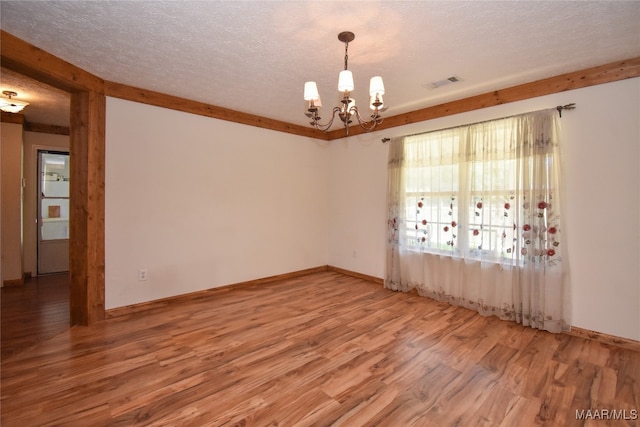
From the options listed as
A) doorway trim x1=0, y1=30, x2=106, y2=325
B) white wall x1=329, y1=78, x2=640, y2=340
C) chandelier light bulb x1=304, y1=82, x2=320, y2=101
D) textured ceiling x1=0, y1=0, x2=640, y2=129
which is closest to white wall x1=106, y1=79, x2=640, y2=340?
white wall x1=329, y1=78, x2=640, y2=340

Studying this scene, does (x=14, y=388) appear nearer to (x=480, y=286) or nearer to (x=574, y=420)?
(x=574, y=420)

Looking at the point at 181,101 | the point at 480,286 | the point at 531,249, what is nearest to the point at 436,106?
the point at 531,249

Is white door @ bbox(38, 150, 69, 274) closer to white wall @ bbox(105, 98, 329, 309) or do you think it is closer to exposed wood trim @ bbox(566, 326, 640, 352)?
white wall @ bbox(105, 98, 329, 309)

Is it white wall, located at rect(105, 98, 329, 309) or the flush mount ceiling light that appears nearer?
white wall, located at rect(105, 98, 329, 309)

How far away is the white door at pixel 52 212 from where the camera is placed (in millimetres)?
5023

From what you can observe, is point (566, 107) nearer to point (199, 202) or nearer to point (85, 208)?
point (199, 202)

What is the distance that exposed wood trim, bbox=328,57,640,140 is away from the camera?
2.55m

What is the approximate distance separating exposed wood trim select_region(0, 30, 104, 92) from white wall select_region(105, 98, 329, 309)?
0.29 meters

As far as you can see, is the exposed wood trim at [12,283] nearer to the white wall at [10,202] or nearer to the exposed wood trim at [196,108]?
the white wall at [10,202]

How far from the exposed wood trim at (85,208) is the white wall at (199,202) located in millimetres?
122

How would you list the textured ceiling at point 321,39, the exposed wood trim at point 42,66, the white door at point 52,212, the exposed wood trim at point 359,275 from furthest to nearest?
1. the white door at point 52,212
2. the exposed wood trim at point 359,275
3. the exposed wood trim at point 42,66
4. the textured ceiling at point 321,39

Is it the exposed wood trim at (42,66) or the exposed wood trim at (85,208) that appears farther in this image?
the exposed wood trim at (85,208)

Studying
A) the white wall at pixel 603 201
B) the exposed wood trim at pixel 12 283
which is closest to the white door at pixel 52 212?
the exposed wood trim at pixel 12 283

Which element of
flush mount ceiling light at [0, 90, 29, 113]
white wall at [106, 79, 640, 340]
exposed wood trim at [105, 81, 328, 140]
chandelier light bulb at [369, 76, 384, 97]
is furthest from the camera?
flush mount ceiling light at [0, 90, 29, 113]
